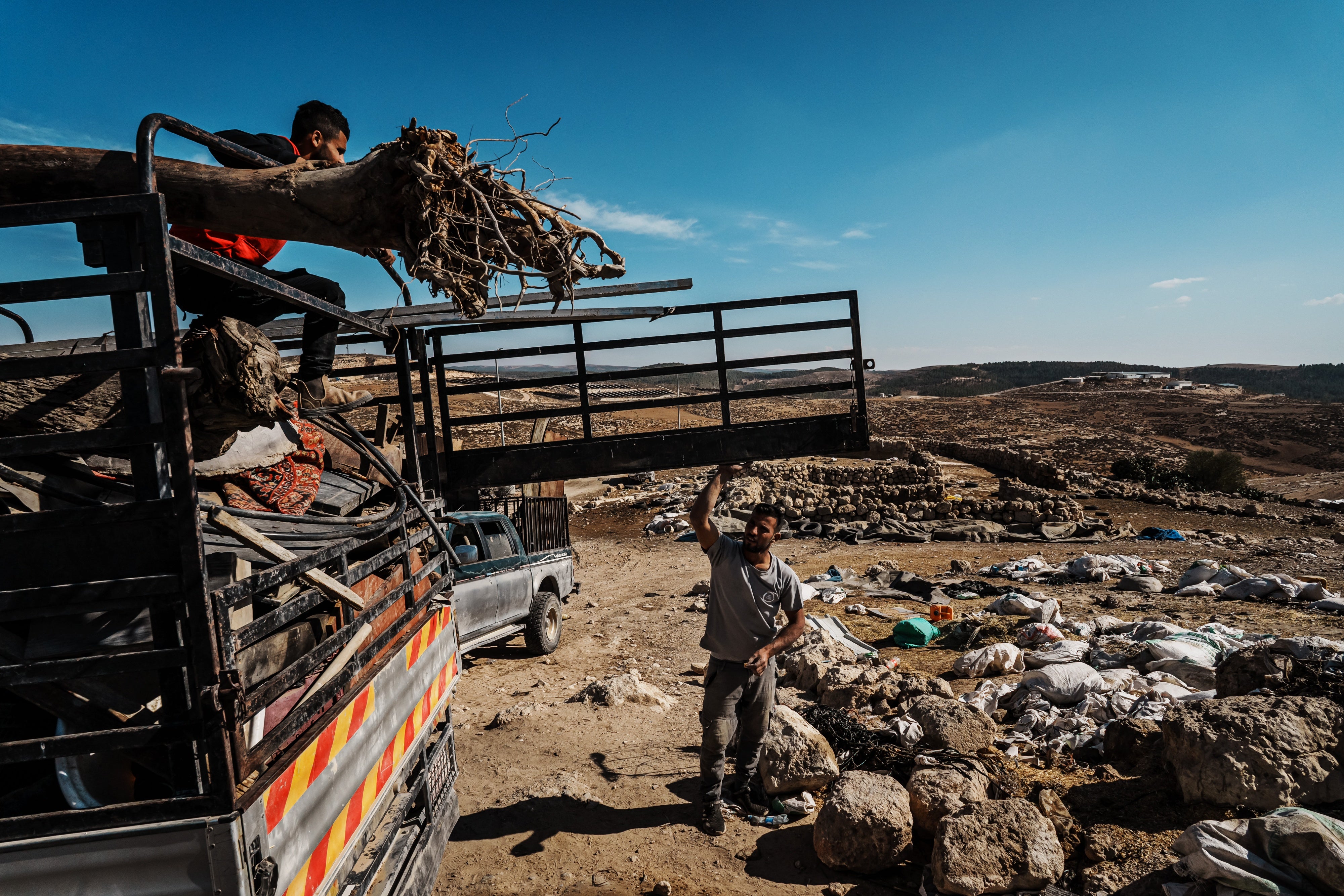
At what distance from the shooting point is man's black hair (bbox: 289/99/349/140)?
3049 mm

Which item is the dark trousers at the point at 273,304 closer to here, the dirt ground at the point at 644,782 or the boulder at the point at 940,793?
the dirt ground at the point at 644,782

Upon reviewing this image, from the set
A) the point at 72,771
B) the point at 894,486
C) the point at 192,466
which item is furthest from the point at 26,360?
the point at 894,486

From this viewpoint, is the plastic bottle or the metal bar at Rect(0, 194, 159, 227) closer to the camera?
the metal bar at Rect(0, 194, 159, 227)

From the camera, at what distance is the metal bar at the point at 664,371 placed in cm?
592

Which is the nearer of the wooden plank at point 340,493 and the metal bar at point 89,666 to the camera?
the metal bar at point 89,666

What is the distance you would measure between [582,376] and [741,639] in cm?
280

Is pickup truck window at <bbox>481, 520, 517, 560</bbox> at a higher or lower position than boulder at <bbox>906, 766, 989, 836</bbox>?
higher

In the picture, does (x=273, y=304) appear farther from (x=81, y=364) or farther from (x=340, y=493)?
(x=81, y=364)

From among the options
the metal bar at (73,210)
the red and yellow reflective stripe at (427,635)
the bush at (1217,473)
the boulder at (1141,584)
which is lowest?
the bush at (1217,473)

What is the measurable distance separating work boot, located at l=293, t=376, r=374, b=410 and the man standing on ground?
1935 millimetres

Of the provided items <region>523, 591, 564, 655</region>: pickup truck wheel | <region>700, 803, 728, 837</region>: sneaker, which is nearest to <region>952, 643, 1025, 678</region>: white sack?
<region>700, 803, 728, 837</region>: sneaker

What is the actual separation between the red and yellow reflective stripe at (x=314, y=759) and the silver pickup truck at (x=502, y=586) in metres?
3.79

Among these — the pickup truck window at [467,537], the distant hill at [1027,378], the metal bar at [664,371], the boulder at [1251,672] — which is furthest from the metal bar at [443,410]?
the distant hill at [1027,378]

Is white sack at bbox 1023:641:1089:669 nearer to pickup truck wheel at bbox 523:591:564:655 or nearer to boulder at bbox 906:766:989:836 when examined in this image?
boulder at bbox 906:766:989:836
